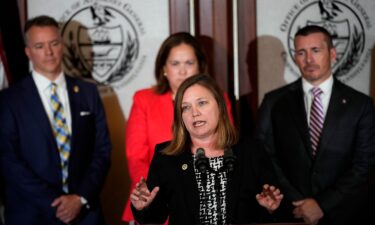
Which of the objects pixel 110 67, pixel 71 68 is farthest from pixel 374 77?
pixel 71 68

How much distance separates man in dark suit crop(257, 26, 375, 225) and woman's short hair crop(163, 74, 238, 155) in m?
0.86

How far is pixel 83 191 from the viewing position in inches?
137

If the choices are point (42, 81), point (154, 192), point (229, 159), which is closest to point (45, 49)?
point (42, 81)

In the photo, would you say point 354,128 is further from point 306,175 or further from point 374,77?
point 374,77

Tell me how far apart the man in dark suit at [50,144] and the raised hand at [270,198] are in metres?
1.46

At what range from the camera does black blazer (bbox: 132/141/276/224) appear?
2.49 metres

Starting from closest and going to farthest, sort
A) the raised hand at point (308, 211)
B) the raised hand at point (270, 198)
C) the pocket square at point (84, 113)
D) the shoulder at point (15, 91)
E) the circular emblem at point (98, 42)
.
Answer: the raised hand at point (270, 198) < the raised hand at point (308, 211) < the shoulder at point (15, 91) < the pocket square at point (84, 113) < the circular emblem at point (98, 42)

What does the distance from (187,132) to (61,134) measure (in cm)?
113

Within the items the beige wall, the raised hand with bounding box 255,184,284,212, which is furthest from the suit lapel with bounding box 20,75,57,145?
the raised hand with bounding box 255,184,284,212

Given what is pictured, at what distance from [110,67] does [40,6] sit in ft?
2.29

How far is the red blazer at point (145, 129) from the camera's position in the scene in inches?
136

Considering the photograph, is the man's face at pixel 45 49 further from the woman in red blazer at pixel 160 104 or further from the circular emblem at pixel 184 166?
the circular emblem at pixel 184 166

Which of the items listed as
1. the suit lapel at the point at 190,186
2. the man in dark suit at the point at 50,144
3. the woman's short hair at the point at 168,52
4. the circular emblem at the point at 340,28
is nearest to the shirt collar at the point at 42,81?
the man in dark suit at the point at 50,144

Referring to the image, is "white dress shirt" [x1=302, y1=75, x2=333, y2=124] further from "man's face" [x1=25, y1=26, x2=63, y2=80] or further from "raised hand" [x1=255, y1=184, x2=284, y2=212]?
"man's face" [x1=25, y1=26, x2=63, y2=80]
